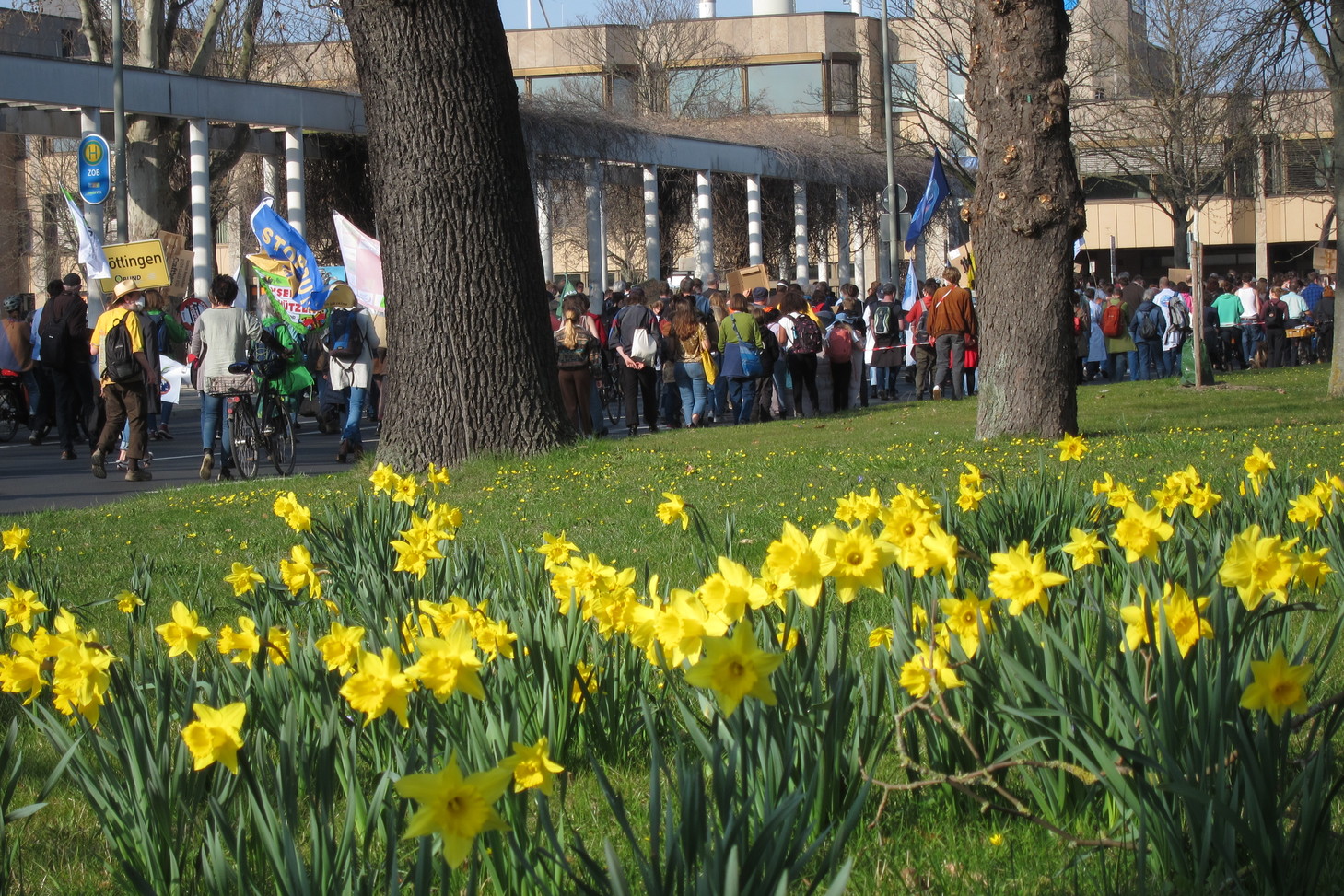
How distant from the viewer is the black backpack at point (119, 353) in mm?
12547

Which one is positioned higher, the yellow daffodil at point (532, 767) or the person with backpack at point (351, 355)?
the person with backpack at point (351, 355)

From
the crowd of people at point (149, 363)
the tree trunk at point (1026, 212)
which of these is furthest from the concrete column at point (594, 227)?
the tree trunk at point (1026, 212)

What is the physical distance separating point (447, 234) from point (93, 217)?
12.1 m

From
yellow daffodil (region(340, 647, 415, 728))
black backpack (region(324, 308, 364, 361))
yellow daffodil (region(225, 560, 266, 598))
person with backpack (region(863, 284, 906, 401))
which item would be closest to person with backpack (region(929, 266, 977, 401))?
person with backpack (region(863, 284, 906, 401))

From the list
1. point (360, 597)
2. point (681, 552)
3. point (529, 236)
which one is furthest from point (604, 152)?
point (360, 597)

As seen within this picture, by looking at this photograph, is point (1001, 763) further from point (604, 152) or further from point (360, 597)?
point (604, 152)

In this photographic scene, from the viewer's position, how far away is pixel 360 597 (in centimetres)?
460

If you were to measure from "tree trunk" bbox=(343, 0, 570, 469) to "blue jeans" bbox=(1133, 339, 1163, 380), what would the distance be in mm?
17214

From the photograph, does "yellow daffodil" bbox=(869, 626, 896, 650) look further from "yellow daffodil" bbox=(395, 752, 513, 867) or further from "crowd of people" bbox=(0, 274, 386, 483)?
"crowd of people" bbox=(0, 274, 386, 483)

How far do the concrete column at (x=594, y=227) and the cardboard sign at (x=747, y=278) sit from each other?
5.61 m

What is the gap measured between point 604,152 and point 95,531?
20738 millimetres

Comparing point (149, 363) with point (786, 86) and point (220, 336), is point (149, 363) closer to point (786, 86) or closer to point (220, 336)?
point (220, 336)

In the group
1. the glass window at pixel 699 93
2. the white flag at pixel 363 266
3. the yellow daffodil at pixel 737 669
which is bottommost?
the yellow daffodil at pixel 737 669

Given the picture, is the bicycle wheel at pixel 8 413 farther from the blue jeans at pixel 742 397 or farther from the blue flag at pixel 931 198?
the blue flag at pixel 931 198
